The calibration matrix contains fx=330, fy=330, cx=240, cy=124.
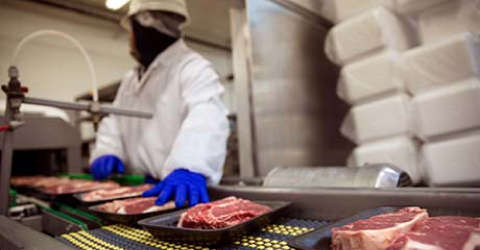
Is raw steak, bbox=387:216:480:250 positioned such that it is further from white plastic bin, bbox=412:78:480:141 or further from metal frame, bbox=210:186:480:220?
white plastic bin, bbox=412:78:480:141

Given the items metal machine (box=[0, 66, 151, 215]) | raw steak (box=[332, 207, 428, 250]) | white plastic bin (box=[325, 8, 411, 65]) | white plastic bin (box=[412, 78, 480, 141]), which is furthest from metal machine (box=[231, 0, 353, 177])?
raw steak (box=[332, 207, 428, 250])

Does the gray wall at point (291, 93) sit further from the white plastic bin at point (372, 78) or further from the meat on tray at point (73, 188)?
the meat on tray at point (73, 188)

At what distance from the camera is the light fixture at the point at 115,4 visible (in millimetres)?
1352

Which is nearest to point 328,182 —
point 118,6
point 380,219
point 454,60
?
point 380,219

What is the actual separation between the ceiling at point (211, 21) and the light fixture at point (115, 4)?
16.3 inches

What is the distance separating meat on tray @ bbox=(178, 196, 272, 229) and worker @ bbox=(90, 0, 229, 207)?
488 millimetres

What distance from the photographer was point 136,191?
51.1 inches

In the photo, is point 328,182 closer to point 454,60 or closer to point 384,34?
point 454,60

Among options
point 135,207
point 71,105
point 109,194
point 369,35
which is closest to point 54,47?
point 71,105

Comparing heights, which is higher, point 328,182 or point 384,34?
point 384,34

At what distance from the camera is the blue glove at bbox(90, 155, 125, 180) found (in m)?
1.86

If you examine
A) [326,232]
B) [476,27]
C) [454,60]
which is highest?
[476,27]

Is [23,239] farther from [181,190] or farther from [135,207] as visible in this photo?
[181,190]

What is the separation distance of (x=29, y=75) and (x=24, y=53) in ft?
0.28
